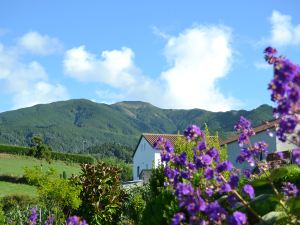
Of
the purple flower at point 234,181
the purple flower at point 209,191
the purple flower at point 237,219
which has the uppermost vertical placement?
the purple flower at point 234,181

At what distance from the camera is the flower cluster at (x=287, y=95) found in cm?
398

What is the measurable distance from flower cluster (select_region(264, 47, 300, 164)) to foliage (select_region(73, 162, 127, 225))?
1321 cm

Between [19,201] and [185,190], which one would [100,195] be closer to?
[185,190]

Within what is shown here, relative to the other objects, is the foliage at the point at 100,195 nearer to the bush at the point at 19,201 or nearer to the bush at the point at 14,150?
the bush at the point at 19,201

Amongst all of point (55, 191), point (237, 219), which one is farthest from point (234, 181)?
point (55, 191)

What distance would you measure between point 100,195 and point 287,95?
13826 mm

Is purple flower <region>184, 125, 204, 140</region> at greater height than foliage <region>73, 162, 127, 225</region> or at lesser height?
greater

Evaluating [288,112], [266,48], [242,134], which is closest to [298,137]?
[288,112]

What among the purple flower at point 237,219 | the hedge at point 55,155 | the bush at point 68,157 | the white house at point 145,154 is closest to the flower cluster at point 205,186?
the purple flower at point 237,219

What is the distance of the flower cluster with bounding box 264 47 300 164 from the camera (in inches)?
157

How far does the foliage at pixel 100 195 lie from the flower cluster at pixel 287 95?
1321 centimetres

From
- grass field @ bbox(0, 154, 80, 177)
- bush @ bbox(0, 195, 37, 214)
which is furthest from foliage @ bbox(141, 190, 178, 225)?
grass field @ bbox(0, 154, 80, 177)

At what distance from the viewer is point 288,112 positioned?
13.7 ft

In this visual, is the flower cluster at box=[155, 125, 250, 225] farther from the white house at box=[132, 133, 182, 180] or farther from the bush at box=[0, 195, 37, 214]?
the white house at box=[132, 133, 182, 180]
